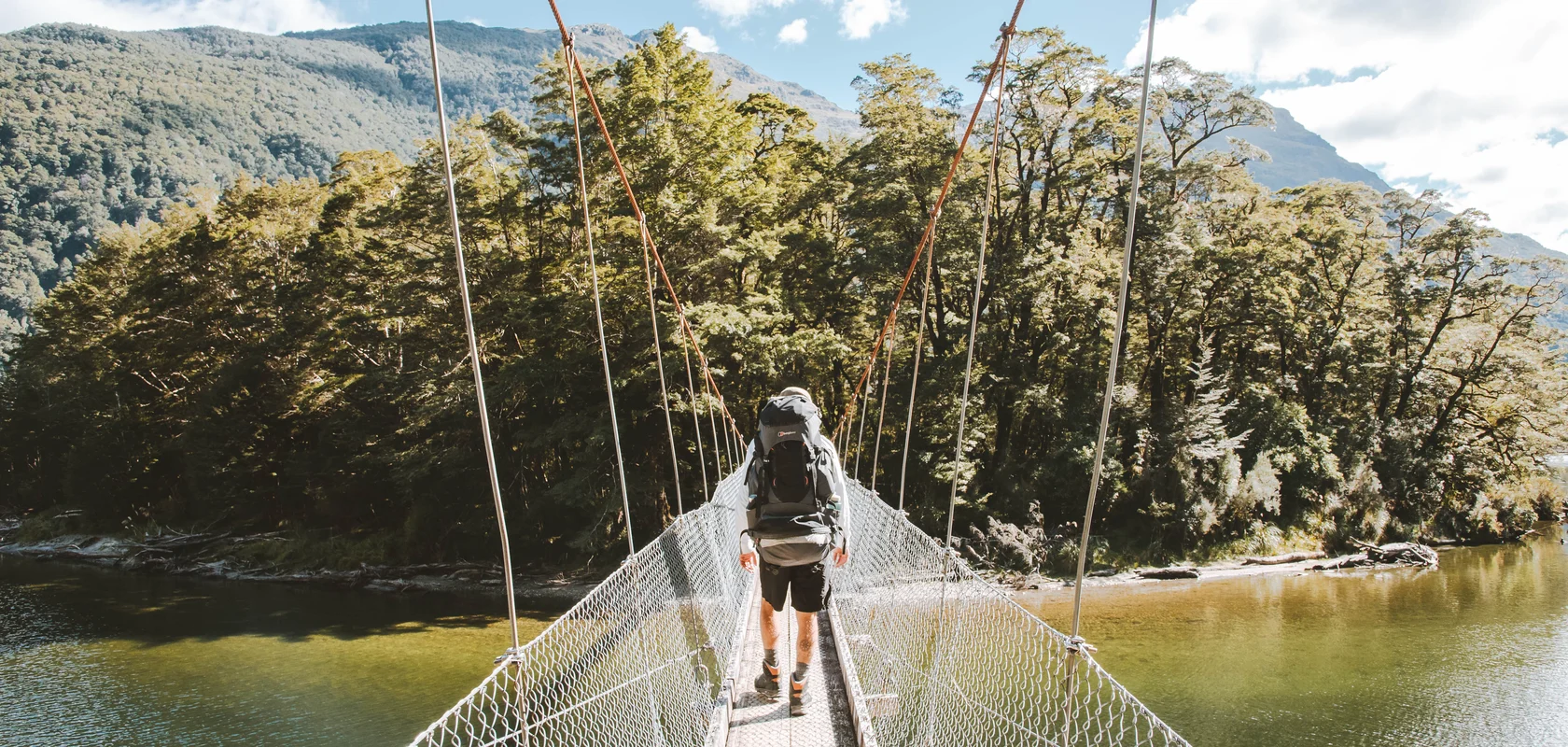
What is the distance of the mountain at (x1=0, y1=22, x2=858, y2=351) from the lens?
45.5m

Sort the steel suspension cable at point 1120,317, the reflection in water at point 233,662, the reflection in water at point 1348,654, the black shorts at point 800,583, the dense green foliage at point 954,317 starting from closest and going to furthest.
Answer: the steel suspension cable at point 1120,317
the black shorts at point 800,583
the reflection in water at point 1348,654
the reflection in water at point 233,662
the dense green foliage at point 954,317

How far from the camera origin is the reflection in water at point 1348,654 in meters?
5.96

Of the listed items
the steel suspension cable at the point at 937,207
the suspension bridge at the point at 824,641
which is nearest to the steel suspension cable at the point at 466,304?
the suspension bridge at the point at 824,641

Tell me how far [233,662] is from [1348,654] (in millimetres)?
10757

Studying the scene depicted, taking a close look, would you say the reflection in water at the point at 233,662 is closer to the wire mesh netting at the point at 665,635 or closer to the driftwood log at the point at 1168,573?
the wire mesh netting at the point at 665,635

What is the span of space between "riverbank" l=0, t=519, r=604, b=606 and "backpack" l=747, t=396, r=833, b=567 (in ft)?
30.2

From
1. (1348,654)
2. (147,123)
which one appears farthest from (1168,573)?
(147,123)

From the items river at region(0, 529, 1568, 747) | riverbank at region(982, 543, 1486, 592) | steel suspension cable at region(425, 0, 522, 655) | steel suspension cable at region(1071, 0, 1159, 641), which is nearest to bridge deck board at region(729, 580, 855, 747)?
steel suspension cable at region(425, 0, 522, 655)

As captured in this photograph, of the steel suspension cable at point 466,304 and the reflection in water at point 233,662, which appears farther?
the reflection in water at point 233,662

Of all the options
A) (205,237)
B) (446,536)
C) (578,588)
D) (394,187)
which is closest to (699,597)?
(578,588)

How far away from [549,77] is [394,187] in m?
4.62

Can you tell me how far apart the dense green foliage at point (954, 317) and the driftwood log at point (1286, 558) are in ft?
1.16

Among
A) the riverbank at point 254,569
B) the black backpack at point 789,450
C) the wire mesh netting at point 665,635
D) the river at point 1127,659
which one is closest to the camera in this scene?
the black backpack at point 789,450

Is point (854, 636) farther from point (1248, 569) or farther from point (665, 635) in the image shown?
point (1248, 569)
